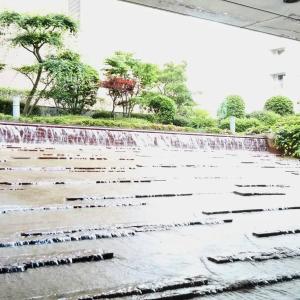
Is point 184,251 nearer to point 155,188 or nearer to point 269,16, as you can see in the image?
point 155,188

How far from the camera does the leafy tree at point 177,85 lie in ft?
63.8

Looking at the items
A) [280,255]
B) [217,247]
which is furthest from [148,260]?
[280,255]

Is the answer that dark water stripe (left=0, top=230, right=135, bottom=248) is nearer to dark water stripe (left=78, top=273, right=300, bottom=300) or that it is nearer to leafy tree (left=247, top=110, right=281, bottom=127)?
dark water stripe (left=78, top=273, right=300, bottom=300)

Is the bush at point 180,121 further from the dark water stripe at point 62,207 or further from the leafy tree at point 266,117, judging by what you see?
the dark water stripe at point 62,207

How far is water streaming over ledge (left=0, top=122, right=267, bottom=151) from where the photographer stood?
8805 mm

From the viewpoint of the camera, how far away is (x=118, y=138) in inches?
381

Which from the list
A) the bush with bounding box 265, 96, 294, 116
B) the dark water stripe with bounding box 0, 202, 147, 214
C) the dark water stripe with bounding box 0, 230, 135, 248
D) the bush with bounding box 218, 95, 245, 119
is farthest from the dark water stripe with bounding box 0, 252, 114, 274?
the bush with bounding box 265, 96, 294, 116

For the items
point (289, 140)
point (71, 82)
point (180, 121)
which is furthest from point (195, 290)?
point (180, 121)

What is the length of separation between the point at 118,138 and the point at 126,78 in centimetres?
754

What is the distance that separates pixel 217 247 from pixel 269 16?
2296 mm

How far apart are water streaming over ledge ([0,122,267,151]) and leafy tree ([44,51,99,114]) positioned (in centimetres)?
567

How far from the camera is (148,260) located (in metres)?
1.45

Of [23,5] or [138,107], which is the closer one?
[23,5]

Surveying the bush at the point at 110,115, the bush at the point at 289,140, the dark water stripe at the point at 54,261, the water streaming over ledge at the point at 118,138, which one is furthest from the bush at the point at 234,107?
the dark water stripe at the point at 54,261
